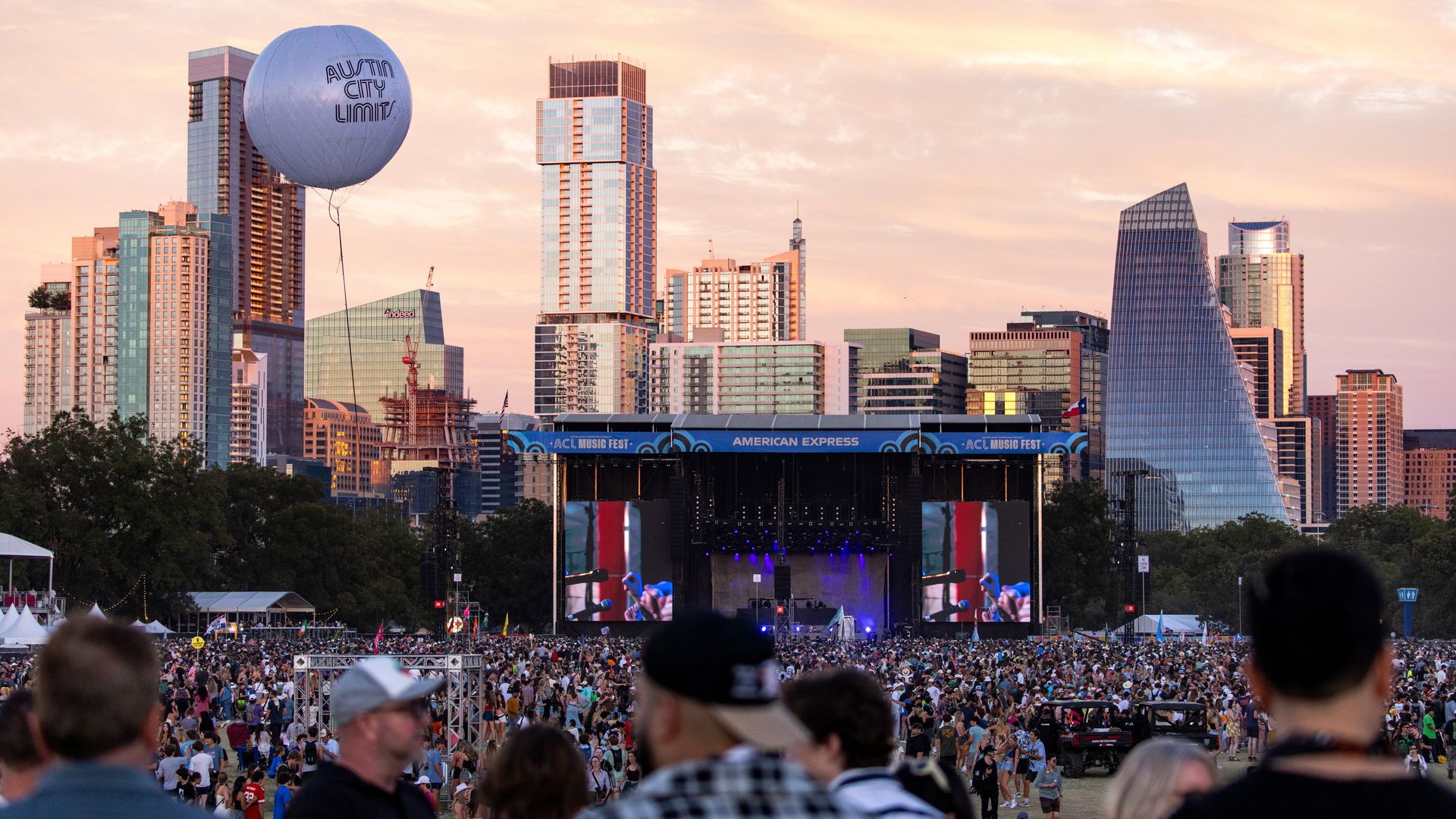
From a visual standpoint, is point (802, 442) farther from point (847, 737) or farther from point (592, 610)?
point (847, 737)

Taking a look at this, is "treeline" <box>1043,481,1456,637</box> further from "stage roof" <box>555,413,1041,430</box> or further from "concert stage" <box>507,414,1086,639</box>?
"stage roof" <box>555,413,1041,430</box>

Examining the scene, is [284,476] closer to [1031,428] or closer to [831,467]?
[831,467]

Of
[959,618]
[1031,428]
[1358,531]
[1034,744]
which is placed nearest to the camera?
[1034,744]

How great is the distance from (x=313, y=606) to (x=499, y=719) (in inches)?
2701

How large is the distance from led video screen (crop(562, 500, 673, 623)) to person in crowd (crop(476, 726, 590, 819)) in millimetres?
69468

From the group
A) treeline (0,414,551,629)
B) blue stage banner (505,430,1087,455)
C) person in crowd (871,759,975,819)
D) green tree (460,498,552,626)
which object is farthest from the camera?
green tree (460,498,552,626)

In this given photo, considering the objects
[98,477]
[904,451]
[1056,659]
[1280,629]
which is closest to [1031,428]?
[904,451]

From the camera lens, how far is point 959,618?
250ft

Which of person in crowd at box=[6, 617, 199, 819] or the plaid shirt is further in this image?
person in crowd at box=[6, 617, 199, 819]

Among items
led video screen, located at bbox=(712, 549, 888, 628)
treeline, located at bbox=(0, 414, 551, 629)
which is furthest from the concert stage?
treeline, located at bbox=(0, 414, 551, 629)

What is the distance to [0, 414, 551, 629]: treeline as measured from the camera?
8050 centimetres

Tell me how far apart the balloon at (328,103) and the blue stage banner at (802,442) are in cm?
3600

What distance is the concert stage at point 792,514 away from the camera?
3000 inches

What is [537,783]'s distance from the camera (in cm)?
581
